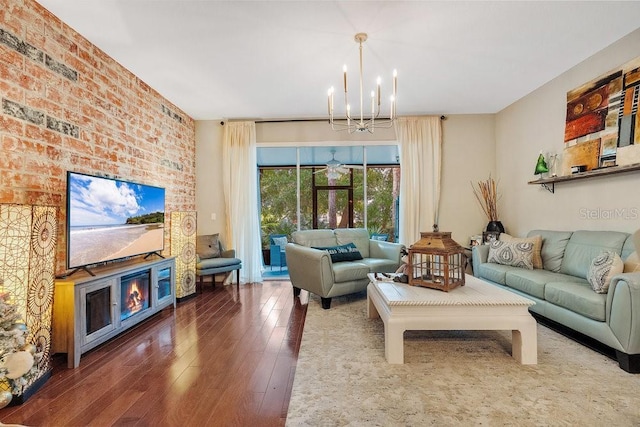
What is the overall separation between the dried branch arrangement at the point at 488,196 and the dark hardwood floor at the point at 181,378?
3.53 metres

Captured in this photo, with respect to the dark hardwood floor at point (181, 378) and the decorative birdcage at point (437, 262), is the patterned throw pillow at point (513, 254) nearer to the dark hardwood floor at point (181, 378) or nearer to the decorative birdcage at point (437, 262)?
the decorative birdcage at point (437, 262)

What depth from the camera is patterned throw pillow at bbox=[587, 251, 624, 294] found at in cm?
240

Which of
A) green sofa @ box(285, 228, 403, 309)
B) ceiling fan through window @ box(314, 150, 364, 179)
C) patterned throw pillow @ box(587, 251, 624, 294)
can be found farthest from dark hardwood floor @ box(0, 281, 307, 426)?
ceiling fan through window @ box(314, 150, 364, 179)

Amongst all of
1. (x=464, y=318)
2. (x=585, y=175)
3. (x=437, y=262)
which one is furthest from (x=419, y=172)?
(x=464, y=318)

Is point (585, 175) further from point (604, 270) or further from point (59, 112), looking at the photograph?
point (59, 112)

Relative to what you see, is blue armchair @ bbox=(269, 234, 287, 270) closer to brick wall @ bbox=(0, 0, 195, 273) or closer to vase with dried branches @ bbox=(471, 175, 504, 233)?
brick wall @ bbox=(0, 0, 195, 273)

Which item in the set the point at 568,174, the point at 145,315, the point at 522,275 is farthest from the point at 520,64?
the point at 145,315

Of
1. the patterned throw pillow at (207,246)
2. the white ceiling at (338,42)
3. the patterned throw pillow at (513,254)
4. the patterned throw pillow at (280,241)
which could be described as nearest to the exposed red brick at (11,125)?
the white ceiling at (338,42)

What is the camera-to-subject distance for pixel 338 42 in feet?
9.74

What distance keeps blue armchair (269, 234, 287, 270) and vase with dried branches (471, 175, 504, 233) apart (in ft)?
11.3

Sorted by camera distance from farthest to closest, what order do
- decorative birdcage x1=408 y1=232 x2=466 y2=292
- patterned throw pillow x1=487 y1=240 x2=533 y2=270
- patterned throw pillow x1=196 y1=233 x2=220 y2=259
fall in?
patterned throw pillow x1=196 y1=233 x2=220 y2=259 → patterned throw pillow x1=487 y1=240 x2=533 y2=270 → decorative birdcage x1=408 y1=232 x2=466 y2=292

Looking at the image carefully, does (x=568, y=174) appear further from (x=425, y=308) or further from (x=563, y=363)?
(x=425, y=308)

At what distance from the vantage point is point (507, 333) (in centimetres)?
280

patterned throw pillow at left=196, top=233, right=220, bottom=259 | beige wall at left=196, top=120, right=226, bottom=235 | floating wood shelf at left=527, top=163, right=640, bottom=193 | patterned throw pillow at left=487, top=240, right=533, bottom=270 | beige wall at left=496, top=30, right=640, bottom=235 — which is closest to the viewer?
floating wood shelf at left=527, top=163, right=640, bottom=193
